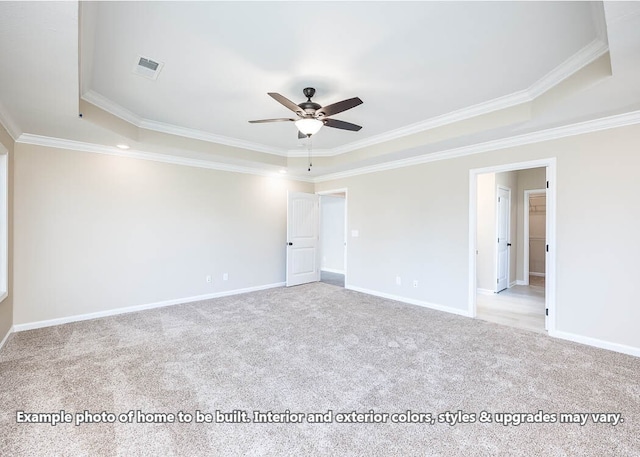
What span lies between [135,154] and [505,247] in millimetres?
7175

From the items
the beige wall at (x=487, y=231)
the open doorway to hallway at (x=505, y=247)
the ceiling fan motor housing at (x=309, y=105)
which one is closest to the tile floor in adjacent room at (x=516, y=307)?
the open doorway to hallway at (x=505, y=247)

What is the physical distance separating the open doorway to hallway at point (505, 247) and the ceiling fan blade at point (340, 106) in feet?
11.0

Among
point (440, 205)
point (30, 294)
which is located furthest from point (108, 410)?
point (440, 205)

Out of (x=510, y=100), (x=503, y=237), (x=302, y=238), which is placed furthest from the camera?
(x=302, y=238)

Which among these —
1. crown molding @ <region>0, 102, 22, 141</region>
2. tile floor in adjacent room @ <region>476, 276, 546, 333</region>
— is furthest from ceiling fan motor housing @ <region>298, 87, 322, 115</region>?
tile floor in adjacent room @ <region>476, 276, 546, 333</region>

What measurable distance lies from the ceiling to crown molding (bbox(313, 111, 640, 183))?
13 centimetres

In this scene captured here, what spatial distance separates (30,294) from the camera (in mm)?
3615

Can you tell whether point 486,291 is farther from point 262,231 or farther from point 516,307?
point 262,231

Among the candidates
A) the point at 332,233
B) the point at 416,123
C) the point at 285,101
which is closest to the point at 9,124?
the point at 285,101

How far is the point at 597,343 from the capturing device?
3.12m

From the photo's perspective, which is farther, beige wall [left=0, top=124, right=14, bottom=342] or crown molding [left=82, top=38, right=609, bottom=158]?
beige wall [left=0, top=124, right=14, bottom=342]

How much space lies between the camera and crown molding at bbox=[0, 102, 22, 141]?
2.79 metres

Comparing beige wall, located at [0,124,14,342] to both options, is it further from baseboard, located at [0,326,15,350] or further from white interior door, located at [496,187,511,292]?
white interior door, located at [496,187,511,292]

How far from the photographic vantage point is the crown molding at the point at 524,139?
3002 mm
